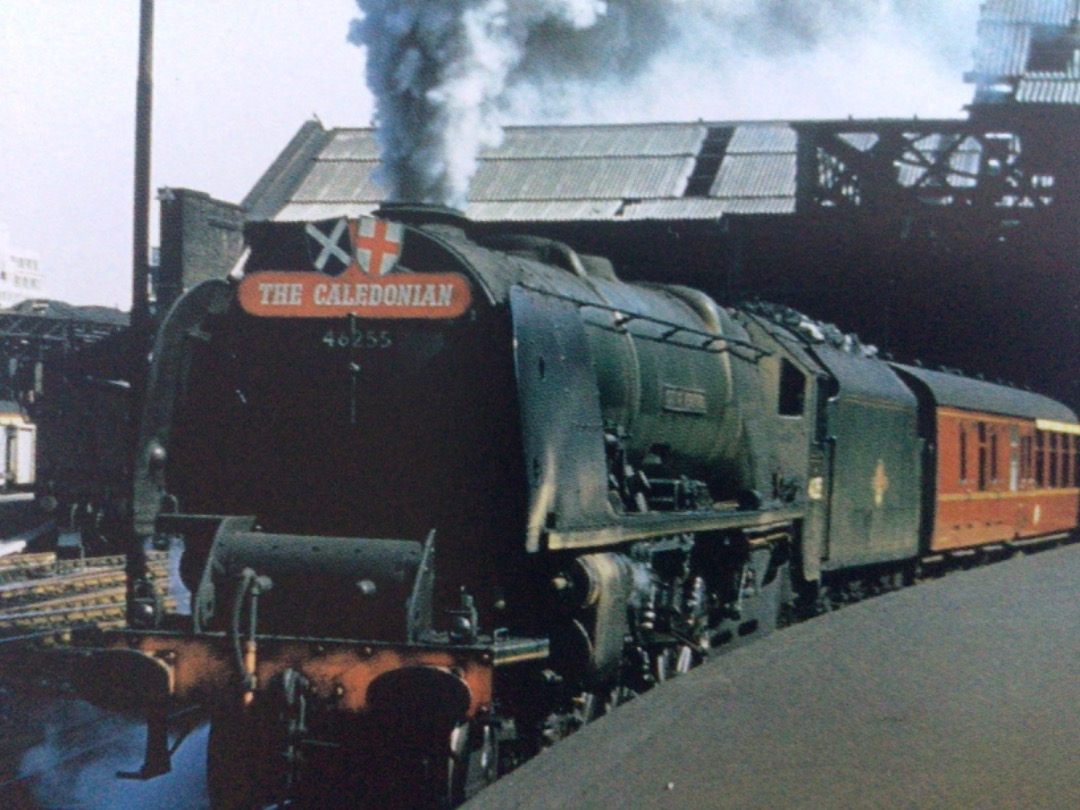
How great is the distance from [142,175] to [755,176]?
57.3ft

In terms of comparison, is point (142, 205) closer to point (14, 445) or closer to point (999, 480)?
point (999, 480)


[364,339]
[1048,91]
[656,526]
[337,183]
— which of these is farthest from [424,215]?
[337,183]

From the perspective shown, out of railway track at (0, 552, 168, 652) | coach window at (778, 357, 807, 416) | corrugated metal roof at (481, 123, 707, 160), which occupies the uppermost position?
corrugated metal roof at (481, 123, 707, 160)

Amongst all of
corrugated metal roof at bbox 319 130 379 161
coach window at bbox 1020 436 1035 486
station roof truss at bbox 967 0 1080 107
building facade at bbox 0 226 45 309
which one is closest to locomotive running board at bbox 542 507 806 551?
coach window at bbox 1020 436 1035 486

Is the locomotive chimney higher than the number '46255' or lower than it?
higher

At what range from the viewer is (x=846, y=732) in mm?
5219

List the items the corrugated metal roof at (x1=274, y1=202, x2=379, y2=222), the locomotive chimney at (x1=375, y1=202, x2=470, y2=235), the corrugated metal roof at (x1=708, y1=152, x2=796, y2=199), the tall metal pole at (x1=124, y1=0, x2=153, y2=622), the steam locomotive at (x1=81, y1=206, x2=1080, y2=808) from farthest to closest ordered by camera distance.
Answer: the corrugated metal roof at (x1=274, y1=202, x2=379, y2=222) < the corrugated metal roof at (x1=708, y1=152, x2=796, y2=199) < the tall metal pole at (x1=124, y1=0, x2=153, y2=622) < the locomotive chimney at (x1=375, y1=202, x2=470, y2=235) < the steam locomotive at (x1=81, y1=206, x2=1080, y2=808)

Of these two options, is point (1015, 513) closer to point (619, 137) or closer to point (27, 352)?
point (619, 137)

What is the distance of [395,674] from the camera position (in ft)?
19.0

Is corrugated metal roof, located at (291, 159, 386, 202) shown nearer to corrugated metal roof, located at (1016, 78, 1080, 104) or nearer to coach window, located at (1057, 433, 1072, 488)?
corrugated metal roof, located at (1016, 78, 1080, 104)

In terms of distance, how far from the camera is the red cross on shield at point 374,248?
22.3ft

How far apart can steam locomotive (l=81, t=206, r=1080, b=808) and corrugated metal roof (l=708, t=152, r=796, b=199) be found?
1792 cm

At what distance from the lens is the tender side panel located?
50.1ft

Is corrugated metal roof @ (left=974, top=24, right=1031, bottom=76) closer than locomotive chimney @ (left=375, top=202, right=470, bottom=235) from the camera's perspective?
No
